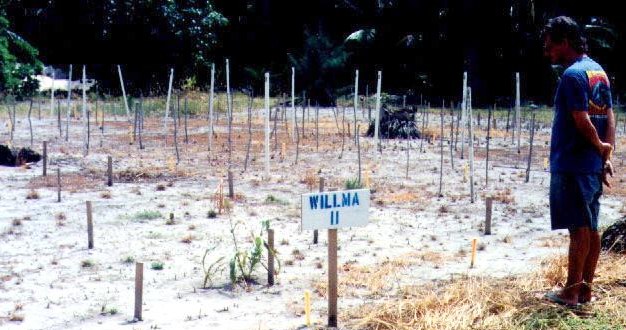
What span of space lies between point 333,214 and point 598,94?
145 cm

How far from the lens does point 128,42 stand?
23.6m

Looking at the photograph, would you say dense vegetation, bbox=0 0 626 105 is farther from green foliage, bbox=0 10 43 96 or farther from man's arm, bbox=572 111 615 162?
man's arm, bbox=572 111 615 162

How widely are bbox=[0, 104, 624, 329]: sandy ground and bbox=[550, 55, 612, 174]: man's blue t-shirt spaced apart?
55.6 inches

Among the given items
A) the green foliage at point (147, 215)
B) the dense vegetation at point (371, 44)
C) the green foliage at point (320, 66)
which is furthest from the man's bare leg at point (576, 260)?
the green foliage at point (320, 66)

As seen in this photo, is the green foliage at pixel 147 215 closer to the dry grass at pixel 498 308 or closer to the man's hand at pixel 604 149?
the dry grass at pixel 498 308

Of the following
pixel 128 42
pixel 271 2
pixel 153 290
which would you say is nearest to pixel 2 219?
pixel 153 290

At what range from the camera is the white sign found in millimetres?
4172

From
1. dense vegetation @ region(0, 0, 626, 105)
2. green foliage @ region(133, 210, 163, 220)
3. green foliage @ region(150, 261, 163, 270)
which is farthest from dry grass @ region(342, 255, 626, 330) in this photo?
dense vegetation @ region(0, 0, 626, 105)

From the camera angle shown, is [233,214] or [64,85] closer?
[233,214]

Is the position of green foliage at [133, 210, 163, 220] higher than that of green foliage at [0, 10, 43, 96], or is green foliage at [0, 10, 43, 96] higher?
green foliage at [0, 10, 43, 96]

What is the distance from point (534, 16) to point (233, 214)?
17048mm

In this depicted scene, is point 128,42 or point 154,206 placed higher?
point 128,42

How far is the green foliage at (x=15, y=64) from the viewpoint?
19.4 metres

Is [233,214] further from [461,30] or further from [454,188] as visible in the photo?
[461,30]
